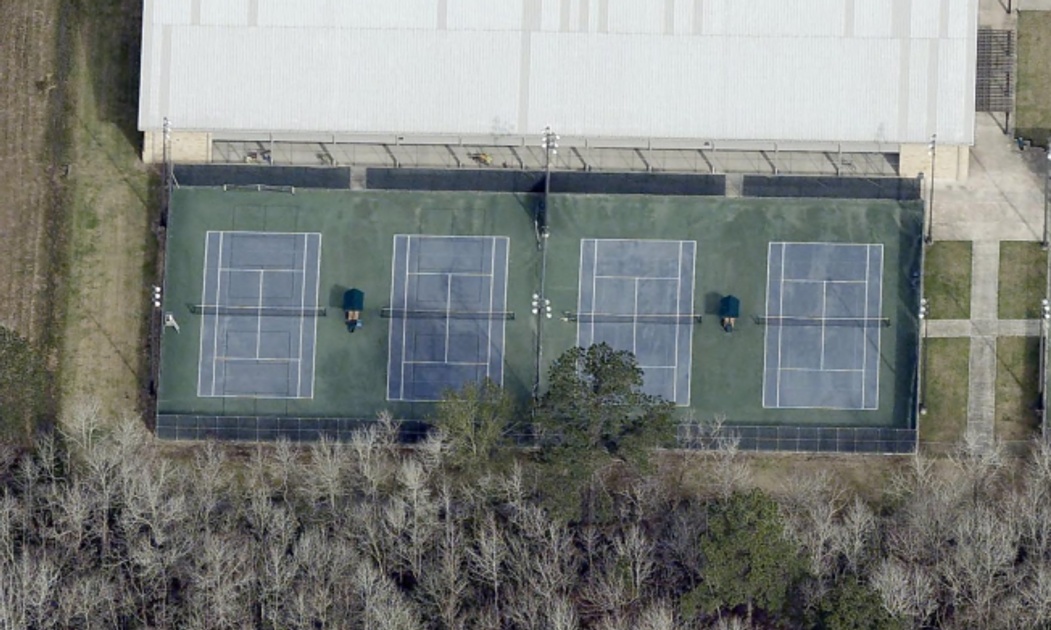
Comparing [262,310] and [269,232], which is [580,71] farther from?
[262,310]

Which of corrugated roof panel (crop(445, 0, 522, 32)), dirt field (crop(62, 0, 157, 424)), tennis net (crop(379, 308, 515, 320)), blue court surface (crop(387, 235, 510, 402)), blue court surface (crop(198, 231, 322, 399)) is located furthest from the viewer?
dirt field (crop(62, 0, 157, 424))

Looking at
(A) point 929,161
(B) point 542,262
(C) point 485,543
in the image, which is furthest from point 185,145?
(A) point 929,161

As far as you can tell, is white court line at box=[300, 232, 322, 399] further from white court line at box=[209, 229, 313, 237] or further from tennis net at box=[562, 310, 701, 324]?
tennis net at box=[562, 310, 701, 324]

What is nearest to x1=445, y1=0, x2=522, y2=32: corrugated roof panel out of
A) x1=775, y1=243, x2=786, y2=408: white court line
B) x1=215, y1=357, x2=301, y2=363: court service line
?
x1=775, y1=243, x2=786, y2=408: white court line

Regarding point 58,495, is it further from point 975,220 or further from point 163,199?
point 975,220

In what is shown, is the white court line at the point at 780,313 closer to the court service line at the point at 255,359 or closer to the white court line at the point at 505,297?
the white court line at the point at 505,297

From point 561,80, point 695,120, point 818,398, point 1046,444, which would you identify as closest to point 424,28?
point 561,80
